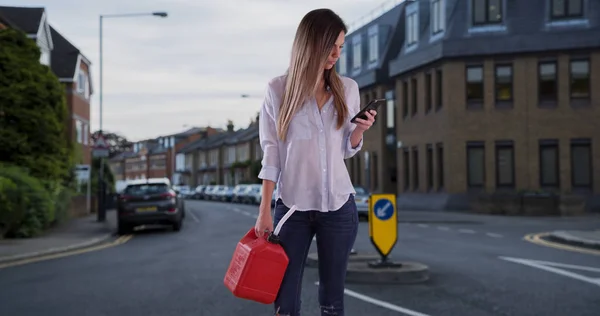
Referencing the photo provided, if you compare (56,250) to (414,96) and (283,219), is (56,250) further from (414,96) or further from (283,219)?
(414,96)

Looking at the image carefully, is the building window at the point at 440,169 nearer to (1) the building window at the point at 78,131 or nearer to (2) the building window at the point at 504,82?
(2) the building window at the point at 504,82

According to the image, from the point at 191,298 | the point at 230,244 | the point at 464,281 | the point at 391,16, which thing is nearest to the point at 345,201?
the point at 191,298

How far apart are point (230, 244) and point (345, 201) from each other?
43.1 ft

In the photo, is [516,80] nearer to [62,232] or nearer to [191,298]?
[62,232]

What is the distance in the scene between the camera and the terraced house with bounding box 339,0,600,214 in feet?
117

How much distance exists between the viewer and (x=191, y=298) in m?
8.54

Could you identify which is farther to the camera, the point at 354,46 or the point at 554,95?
the point at 354,46

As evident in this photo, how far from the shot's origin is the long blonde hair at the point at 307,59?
3688 millimetres

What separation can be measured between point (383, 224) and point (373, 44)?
3917cm

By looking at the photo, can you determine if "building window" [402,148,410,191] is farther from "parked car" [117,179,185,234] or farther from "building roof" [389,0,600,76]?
"parked car" [117,179,185,234]

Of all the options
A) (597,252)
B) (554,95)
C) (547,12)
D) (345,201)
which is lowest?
(597,252)

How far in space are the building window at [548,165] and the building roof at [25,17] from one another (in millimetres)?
23288

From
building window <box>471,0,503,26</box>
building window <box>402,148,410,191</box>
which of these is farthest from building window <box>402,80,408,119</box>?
building window <box>471,0,503,26</box>

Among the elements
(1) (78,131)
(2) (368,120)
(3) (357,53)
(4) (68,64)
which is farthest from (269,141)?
(3) (357,53)
